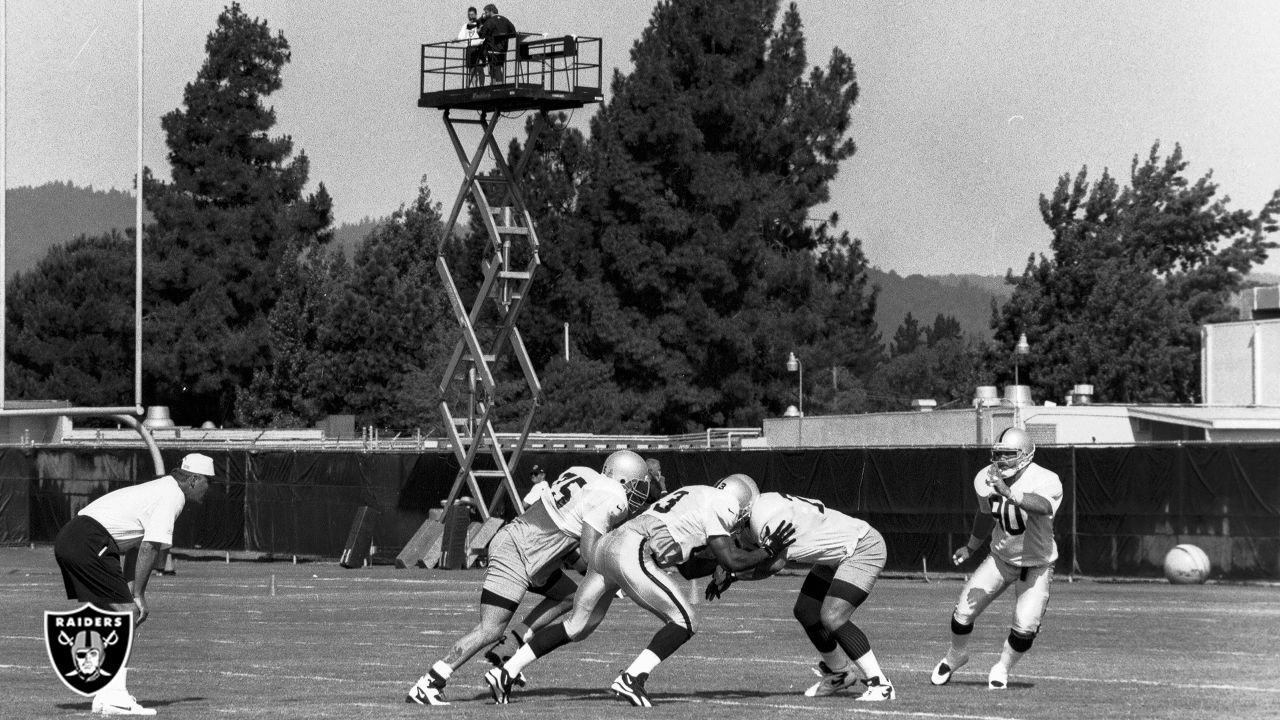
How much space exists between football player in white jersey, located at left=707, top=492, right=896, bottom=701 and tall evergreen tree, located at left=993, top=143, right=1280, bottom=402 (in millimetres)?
56110

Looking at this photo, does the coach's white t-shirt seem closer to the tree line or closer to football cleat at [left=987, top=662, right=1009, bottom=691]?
football cleat at [left=987, top=662, right=1009, bottom=691]

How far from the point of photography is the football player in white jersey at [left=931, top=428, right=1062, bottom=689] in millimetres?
15844

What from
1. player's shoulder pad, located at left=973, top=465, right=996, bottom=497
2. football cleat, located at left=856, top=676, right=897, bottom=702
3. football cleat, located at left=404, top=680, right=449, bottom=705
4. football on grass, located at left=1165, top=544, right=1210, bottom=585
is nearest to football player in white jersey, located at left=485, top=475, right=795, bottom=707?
football cleat, located at left=404, top=680, right=449, bottom=705

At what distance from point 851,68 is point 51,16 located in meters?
53.9

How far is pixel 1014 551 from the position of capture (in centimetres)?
1611

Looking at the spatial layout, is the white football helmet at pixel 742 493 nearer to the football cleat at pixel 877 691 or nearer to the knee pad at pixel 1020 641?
the football cleat at pixel 877 691

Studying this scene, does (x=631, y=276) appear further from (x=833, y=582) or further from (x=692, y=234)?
(x=833, y=582)

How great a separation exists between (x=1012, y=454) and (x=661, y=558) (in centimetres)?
338

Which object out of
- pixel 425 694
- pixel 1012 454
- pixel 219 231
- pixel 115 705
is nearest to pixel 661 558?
pixel 425 694

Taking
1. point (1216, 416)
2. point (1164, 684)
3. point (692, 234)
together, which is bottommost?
point (1164, 684)

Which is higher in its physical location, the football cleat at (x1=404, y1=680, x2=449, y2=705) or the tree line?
the tree line

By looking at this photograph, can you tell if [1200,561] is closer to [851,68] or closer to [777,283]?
[777,283]

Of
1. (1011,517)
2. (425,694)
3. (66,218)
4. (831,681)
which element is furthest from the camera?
(66,218)

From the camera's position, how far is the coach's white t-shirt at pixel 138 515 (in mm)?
14156
